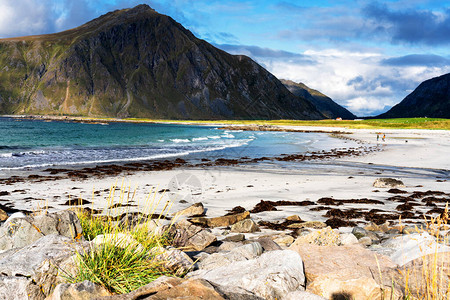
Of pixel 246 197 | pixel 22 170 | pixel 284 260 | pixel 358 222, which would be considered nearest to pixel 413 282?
pixel 284 260

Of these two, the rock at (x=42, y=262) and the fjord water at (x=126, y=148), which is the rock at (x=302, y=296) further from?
the fjord water at (x=126, y=148)

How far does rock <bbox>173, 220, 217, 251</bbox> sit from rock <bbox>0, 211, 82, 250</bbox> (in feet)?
6.30

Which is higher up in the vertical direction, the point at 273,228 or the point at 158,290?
the point at 158,290

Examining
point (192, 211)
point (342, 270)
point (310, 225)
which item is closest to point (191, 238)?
point (342, 270)

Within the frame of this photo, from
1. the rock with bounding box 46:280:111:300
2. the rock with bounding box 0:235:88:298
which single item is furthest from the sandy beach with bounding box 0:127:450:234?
the rock with bounding box 46:280:111:300

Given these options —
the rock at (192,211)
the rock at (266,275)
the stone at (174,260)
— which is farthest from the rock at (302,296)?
the rock at (192,211)

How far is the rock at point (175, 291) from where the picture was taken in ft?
11.2

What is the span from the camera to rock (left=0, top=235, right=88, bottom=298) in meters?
4.25

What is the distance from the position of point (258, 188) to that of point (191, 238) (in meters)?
11.5

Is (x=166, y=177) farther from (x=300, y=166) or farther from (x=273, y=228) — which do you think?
(x=273, y=228)

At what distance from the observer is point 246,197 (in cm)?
1598

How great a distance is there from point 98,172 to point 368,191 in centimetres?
1747

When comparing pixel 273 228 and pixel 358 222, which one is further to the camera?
pixel 358 222

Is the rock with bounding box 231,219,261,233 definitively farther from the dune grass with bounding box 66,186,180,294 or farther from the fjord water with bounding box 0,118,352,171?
the fjord water with bounding box 0,118,352,171
